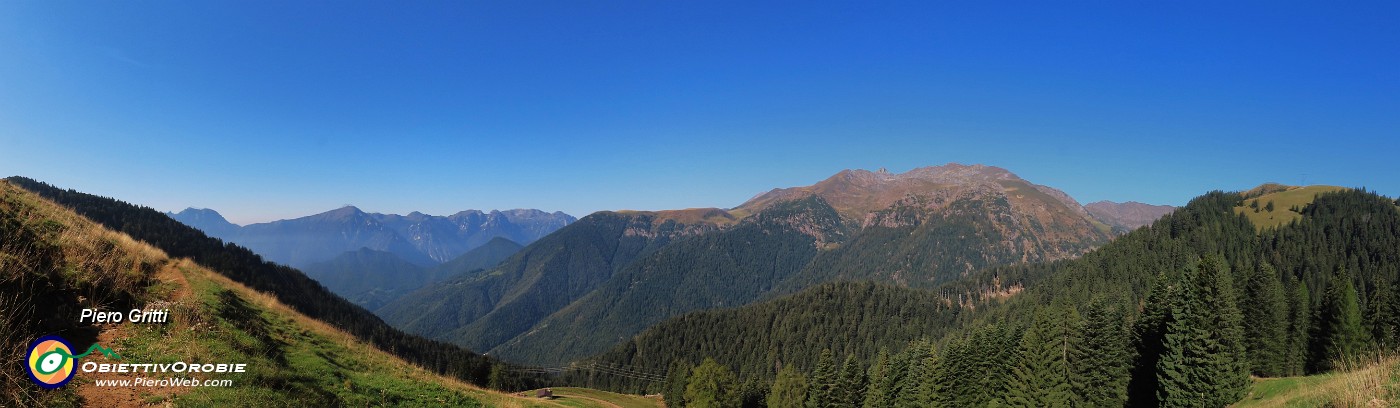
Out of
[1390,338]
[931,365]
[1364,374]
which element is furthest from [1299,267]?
[1364,374]

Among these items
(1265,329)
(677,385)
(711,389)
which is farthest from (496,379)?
(1265,329)

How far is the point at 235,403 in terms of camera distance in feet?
44.3

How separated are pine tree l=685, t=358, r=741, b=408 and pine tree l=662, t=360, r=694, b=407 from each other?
712 cm

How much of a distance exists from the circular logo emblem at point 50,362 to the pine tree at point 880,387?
71.7 meters

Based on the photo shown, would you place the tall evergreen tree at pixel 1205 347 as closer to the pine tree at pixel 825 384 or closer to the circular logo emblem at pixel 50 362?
the pine tree at pixel 825 384

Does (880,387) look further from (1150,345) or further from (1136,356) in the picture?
(1150,345)

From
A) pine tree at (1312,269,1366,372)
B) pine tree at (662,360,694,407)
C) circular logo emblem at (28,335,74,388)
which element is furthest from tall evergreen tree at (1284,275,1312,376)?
circular logo emblem at (28,335,74,388)

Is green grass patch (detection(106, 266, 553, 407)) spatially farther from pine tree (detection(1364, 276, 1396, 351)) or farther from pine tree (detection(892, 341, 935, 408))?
pine tree (detection(1364, 276, 1396, 351))

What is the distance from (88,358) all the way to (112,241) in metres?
11.2

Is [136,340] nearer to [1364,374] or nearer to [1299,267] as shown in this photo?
[1364,374]

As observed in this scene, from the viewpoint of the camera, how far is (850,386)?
7512 cm

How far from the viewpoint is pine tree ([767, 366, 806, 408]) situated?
275 feet

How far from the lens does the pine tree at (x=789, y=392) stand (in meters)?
83.8

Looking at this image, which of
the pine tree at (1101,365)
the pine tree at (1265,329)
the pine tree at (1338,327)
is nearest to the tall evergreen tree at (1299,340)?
the pine tree at (1338,327)
